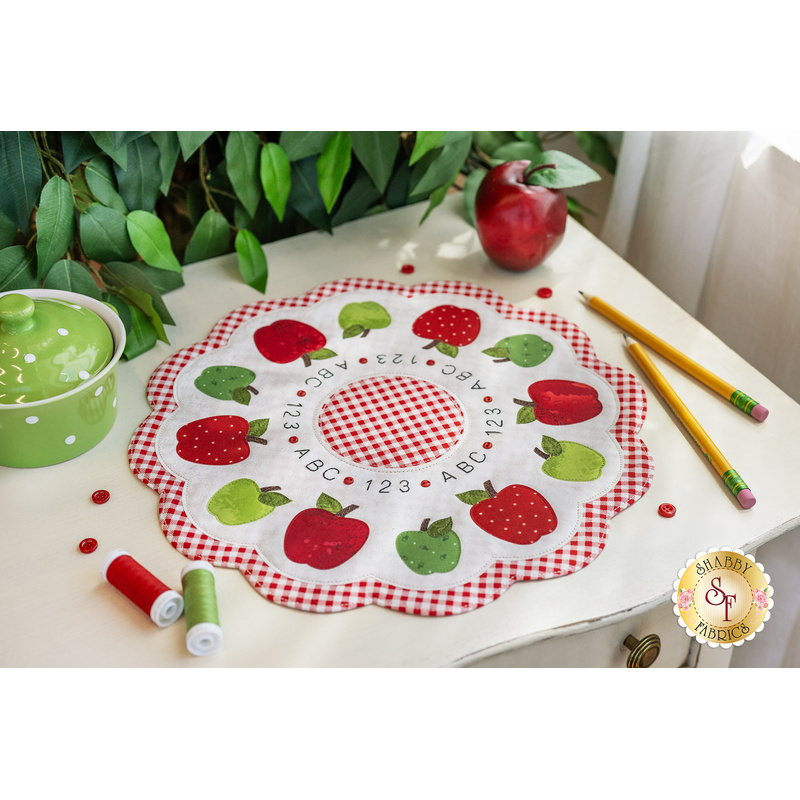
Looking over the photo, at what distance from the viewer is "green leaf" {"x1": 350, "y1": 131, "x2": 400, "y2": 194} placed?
93cm

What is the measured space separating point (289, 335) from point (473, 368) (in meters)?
0.20

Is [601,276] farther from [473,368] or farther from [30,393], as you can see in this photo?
[30,393]

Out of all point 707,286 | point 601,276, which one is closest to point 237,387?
point 601,276

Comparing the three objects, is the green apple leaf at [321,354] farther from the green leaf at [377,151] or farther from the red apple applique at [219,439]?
the green leaf at [377,151]

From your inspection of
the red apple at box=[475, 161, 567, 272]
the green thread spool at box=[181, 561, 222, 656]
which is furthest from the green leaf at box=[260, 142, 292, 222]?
the green thread spool at box=[181, 561, 222, 656]

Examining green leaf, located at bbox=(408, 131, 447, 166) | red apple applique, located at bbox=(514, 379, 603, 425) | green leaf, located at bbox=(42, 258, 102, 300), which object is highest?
green leaf, located at bbox=(408, 131, 447, 166)

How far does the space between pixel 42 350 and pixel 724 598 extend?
59cm

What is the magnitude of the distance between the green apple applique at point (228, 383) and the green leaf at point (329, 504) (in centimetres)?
14

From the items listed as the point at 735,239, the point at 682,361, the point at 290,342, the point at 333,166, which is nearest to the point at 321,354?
the point at 290,342

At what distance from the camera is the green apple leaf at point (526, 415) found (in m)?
0.76

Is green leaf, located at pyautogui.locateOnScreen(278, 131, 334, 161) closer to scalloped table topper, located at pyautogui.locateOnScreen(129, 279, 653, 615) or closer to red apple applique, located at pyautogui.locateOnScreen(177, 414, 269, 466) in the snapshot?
scalloped table topper, located at pyautogui.locateOnScreen(129, 279, 653, 615)

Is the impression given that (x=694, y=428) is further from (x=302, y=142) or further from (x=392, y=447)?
(x=302, y=142)

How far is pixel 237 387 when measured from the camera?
79 cm

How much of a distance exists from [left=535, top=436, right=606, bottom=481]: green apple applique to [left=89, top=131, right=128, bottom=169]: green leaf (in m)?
0.50
